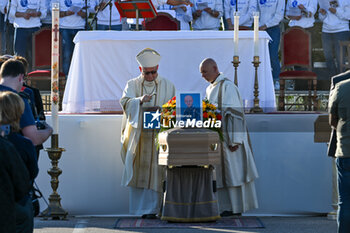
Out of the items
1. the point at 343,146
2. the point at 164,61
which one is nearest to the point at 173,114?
the point at 164,61

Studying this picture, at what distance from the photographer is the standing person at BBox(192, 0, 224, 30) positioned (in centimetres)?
1257

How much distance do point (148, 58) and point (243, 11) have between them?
→ 4.27 m

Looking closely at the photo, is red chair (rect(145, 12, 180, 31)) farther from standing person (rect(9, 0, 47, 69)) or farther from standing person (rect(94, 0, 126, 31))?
standing person (rect(9, 0, 47, 69))

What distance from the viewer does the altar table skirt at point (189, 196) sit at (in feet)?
27.6

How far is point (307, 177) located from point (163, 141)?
2106 millimetres

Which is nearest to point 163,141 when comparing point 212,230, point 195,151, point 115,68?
point 195,151

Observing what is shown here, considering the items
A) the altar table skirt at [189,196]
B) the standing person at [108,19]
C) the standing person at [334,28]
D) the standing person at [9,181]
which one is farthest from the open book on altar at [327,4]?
the standing person at [9,181]

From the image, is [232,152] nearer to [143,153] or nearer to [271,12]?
[143,153]

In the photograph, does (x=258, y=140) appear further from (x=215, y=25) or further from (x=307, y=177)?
(x=215, y=25)

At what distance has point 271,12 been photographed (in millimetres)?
12602

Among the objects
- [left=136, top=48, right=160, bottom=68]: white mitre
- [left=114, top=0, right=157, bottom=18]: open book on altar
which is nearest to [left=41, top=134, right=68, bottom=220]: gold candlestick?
[left=136, top=48, right=160, bottom=68]: white mitre

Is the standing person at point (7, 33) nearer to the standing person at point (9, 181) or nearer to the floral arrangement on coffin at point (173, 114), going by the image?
the floral arrangement on coffin at point (173, 114)

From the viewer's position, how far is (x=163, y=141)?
8.24 meters

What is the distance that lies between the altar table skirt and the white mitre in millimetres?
1235
